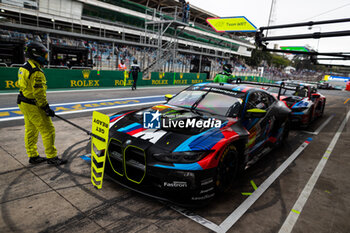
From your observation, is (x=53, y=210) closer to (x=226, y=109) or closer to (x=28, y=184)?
(x=28, y=184)

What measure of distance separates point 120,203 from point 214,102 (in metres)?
2.26

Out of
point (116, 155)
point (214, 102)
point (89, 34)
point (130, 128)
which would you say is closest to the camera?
point (116, 155)

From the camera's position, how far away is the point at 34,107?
3.38 m

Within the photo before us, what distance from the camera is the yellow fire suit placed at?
3.26m

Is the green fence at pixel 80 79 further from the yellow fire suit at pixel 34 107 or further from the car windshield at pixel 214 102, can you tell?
the car windshield at pixel 214 102

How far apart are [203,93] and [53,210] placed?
2990mm

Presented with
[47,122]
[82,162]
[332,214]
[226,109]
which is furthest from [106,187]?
[332,214]

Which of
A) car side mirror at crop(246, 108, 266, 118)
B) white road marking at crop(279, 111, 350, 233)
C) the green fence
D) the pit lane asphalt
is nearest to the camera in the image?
the pit lane asphalt

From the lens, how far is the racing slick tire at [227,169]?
3.00 m

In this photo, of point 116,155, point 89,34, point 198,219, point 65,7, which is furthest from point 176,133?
point 65,7

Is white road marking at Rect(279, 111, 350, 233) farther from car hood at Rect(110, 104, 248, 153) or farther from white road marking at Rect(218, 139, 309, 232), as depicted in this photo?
car hood at Rect(110, 104, 248, 153)

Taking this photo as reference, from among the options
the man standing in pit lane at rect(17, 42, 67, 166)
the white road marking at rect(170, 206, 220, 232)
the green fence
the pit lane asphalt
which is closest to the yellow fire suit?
the man standing in pit lane at rect(17, 42, 67, 166)

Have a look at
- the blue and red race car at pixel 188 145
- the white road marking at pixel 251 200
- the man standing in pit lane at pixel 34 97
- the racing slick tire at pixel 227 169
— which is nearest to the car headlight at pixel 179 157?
the blue and red race car at pixel 188 145

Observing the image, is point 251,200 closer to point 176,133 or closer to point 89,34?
point 176,133
